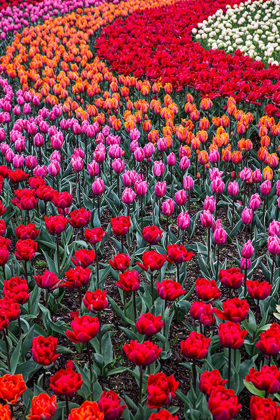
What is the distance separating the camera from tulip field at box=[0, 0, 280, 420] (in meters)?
2.14

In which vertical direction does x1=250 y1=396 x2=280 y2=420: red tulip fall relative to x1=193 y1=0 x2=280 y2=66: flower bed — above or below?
above

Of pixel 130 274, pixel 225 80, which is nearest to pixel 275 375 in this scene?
pixel 130 274

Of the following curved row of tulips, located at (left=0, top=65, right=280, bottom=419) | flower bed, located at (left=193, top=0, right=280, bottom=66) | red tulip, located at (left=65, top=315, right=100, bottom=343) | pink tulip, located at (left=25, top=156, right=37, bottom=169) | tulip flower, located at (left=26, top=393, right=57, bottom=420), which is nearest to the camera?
tulip flower, located at (left=26, top=393, right=57, bottom=420)

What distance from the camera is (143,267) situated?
8.93ft

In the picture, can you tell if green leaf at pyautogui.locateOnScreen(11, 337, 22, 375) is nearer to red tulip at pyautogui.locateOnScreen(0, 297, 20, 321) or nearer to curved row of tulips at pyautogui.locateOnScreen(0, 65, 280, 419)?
curved row of tulips at pyautogui.locateOnScreen(0, 65, 280, 419)

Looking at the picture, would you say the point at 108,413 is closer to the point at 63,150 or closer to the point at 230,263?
the point at 230,263

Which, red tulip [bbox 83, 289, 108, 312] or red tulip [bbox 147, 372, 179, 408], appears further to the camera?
red tulip [bbox 83, 289, 108, 312]

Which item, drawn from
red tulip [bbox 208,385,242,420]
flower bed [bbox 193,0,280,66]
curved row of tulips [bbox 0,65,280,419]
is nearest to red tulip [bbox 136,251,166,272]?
curved row of tulips [bbox 0,65,280,419]

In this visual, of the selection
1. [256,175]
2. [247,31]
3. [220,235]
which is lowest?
[247,31]

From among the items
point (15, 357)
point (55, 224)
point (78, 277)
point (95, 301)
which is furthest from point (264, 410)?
→ point (55, 224)

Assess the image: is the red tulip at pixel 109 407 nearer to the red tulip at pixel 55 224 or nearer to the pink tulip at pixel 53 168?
the red tulip at pixel 55 224

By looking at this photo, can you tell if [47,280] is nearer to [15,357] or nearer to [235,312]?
[15,357]

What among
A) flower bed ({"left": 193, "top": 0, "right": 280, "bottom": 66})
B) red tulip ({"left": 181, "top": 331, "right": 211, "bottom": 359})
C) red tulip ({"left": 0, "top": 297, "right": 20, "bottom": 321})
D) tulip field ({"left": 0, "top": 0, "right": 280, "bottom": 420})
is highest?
red tulip ({"left": 181, "top": 331, "right": 211, "bottom": 359})

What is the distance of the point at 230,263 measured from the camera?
404 cm
